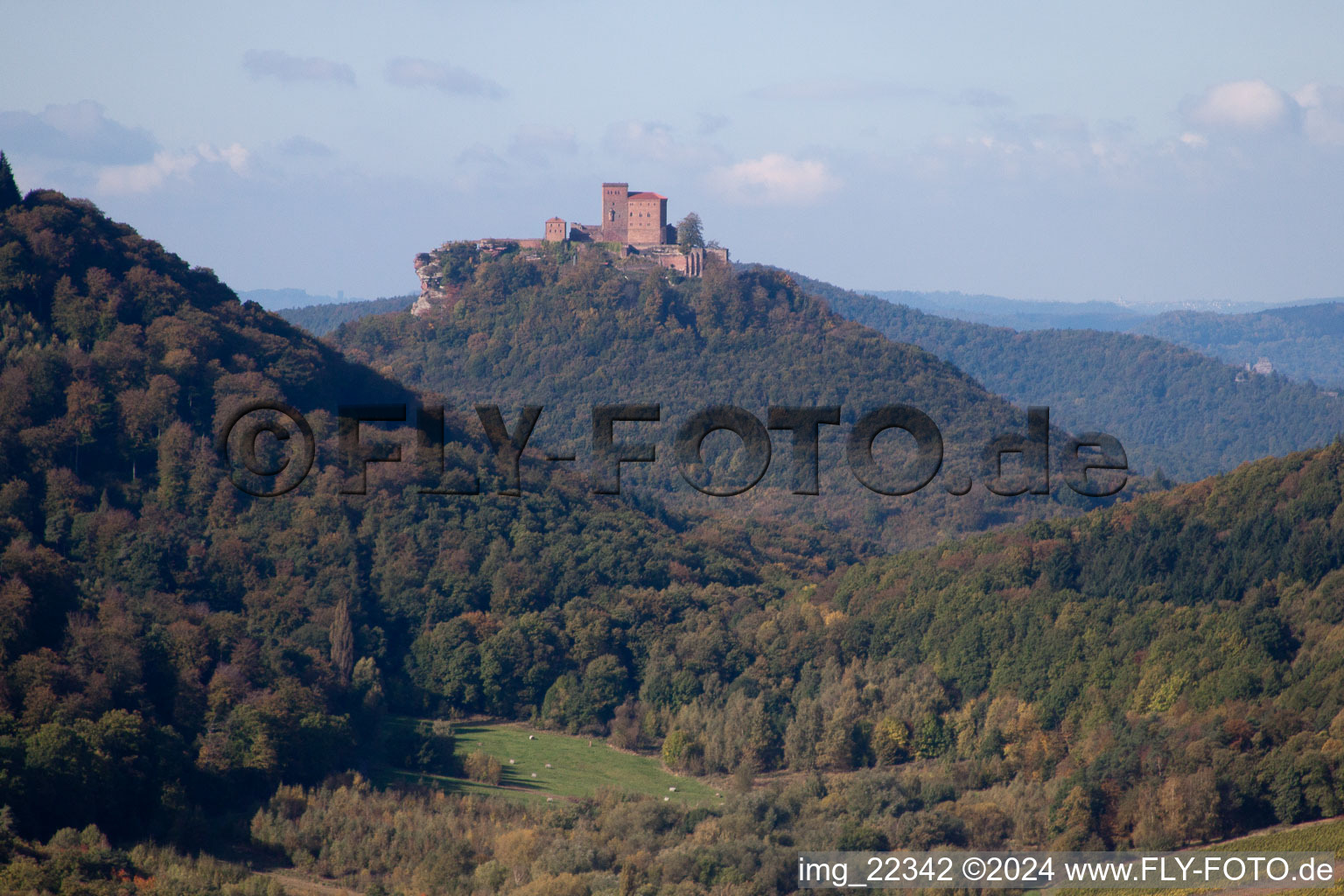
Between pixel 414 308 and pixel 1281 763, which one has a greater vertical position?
pixel 414 308

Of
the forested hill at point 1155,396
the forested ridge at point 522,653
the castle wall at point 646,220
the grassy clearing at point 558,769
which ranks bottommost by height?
the grassy clearing at point 558,769

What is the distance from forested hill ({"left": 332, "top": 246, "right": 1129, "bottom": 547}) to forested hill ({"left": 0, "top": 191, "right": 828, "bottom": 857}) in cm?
4090

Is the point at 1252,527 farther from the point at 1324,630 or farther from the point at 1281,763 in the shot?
the point at 1281,763

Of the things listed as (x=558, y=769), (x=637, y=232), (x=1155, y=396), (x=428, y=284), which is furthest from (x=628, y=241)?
(x=1155, y=396)

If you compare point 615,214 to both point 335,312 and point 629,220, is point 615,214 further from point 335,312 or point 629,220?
point 335,312

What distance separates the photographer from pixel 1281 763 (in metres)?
31.1

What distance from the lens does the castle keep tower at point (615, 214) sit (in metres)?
100

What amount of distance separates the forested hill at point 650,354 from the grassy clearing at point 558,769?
4947 centimetres

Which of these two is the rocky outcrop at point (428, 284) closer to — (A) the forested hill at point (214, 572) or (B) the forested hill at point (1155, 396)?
(A) the forested hill at point (214, 572)

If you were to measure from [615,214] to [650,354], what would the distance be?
33.5 feet

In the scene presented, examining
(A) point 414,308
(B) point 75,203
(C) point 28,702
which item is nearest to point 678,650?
(C) point 28,702

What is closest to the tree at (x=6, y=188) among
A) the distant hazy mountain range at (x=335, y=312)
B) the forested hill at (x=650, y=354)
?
the forested hill at (x=650, y=354)

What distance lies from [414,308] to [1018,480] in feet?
147

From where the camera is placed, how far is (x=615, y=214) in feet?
330
